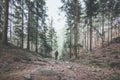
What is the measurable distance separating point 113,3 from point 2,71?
15.2m

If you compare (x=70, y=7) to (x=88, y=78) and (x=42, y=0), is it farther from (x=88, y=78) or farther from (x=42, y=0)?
(x=88, y=78)

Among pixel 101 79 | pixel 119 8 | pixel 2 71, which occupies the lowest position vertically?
pixel 101 79

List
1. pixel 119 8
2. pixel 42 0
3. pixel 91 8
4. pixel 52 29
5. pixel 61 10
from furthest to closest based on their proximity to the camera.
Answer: pixel 52 29, pixel 42 0, pixel 91 8, pixel 61 10, pixel 119 8

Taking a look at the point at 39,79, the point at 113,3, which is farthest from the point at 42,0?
the point at 39,79

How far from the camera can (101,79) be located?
10820 mm

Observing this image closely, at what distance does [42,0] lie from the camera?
31.0m

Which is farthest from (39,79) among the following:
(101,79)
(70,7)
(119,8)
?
(70,7)

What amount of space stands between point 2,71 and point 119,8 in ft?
49.4

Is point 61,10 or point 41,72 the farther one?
point 61,10

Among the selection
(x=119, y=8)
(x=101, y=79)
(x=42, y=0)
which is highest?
(x=42, y=0)

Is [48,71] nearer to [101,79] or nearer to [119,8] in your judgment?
[101,79]

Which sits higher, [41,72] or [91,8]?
[91,8]

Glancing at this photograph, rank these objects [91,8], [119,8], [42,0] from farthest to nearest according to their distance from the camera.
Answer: [42,0]
[91,8]
[119,8]

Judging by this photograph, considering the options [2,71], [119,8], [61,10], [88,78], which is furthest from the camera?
[61,10]
